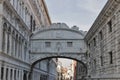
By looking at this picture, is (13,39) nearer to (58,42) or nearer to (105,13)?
(105,13)

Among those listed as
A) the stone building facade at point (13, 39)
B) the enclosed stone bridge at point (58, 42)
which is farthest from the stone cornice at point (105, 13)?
the enclosed stone bridge at point (58, 42)

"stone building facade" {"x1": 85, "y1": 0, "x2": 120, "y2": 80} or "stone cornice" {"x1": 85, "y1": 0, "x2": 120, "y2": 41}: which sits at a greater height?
"stone cornice" {"x1": 85, "y1": 0, "x2": 120, "y2": 41}

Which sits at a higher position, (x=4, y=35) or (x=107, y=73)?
(x=4, y=35)

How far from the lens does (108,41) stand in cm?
2203

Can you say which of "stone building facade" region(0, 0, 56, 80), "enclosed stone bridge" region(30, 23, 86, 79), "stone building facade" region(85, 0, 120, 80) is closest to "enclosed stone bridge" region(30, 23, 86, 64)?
"enclosed stone bridge" region(30, 23, 86, 79)

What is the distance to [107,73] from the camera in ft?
73.3

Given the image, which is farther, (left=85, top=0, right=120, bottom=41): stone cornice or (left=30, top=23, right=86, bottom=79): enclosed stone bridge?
(left=30, top=23, right=86, bottom=79): enclosed stone bridge

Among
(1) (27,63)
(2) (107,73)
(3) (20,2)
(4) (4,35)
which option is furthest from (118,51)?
(1) (27,63)

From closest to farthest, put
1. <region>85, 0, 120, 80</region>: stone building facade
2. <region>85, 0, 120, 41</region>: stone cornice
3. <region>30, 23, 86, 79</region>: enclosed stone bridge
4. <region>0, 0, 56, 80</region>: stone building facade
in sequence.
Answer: <region>85, 0, 120, 80</region>: stone building facade, <region>85, 0, 120, 41</region>: stone cornice, <region>0, 0, 56, 80</region>: stone building facade, <region>30, 23, 86, 79</region>: enclosed stone bridge

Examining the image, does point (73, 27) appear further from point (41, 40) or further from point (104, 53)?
point (104, 53)

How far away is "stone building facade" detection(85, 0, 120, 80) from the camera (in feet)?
62.8

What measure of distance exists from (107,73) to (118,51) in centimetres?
383

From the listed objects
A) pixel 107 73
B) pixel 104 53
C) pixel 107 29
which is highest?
pixel 107 29

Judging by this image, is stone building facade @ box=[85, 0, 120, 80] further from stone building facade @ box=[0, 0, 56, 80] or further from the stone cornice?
stone building facade @ box=[0, 0, 56, 80]
